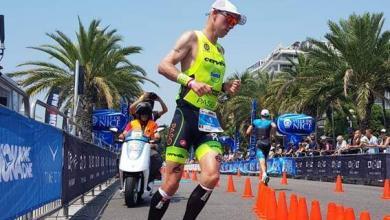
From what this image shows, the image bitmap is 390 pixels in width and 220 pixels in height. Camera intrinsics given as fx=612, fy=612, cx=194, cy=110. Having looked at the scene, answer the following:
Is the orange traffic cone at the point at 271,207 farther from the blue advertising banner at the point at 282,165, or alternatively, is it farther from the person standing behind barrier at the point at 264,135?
the blue advertising banner at the point at 282,165

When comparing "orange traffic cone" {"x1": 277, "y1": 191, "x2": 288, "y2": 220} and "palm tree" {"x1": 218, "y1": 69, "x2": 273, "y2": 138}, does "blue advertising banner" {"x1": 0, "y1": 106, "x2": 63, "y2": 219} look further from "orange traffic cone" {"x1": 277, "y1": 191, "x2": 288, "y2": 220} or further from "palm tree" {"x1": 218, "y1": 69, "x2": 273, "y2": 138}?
"palm tree" {"x1": 218, "y1": 69, "x2": 273, "y2": 138}

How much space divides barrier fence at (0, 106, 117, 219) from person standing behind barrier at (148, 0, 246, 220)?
1246 mm

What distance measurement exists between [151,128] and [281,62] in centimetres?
13264

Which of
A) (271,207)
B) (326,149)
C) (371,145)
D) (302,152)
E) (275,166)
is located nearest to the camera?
(271,207)

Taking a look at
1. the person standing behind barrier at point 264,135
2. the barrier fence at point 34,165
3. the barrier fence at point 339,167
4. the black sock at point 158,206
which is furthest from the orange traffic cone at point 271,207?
the barrier fence at point 339,167

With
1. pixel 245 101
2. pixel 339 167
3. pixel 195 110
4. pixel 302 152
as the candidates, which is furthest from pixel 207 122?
pixel 245 101

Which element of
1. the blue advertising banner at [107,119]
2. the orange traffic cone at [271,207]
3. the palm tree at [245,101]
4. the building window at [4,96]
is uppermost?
the palm tree at [245,101]

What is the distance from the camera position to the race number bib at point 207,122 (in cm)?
537

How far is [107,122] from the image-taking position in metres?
28.0

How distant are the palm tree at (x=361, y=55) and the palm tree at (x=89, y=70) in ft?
32.2

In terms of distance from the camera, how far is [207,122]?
5.40m

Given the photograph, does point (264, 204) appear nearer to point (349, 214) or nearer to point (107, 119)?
point (349, 214)

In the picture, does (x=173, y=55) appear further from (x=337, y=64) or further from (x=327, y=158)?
(x=337, y=64)

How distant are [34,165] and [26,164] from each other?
0.40 m
